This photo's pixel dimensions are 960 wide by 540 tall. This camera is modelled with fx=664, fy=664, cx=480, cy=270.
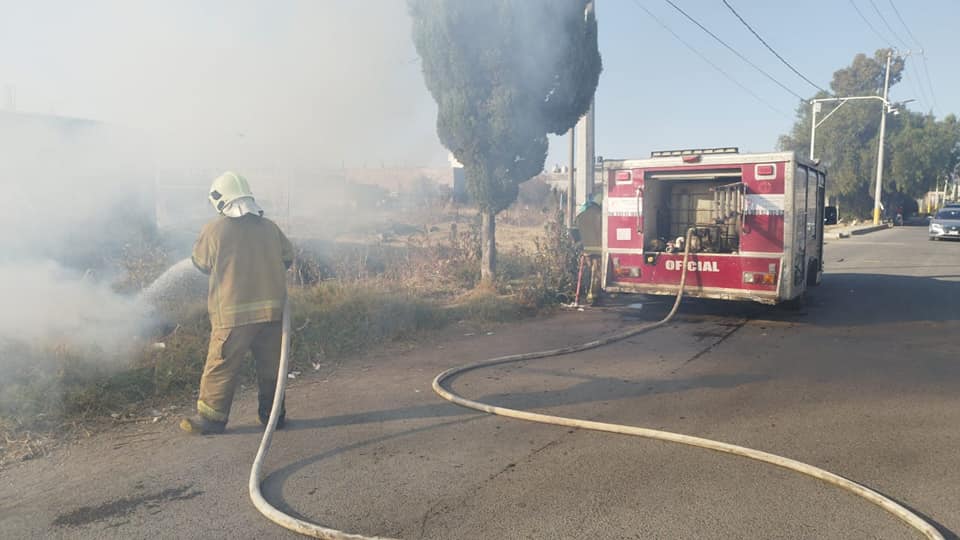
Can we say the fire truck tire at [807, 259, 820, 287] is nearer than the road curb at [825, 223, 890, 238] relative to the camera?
Yes

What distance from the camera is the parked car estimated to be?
2442cm

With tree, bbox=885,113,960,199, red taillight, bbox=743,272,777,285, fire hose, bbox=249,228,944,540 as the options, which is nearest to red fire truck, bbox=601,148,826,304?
red taillight, bbox=743,272,777,285

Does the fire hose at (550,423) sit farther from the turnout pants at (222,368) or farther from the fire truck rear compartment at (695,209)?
the fire truck rear compartment at (695,209)

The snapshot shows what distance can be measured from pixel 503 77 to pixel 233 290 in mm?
6064

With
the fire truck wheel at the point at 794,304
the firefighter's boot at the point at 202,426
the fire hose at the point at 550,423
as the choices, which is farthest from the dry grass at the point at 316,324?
the fire truck wheel at the point at 794,304

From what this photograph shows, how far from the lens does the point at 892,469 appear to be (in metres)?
3.85

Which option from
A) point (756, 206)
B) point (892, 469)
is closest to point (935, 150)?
point (756, 206)

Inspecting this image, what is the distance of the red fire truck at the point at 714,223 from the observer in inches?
316

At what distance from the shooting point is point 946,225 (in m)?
24.6

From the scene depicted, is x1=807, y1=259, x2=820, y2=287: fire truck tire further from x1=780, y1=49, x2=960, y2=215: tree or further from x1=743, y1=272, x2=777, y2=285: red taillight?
x1=780, y1=49, x2=960, y2=215: tree

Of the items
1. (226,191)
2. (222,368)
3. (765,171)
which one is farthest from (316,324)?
(765,171)

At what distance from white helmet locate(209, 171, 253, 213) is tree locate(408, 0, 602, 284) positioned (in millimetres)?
5373

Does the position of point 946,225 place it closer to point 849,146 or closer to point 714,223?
point 714,223

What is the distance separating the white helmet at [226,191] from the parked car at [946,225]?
2742 cm
